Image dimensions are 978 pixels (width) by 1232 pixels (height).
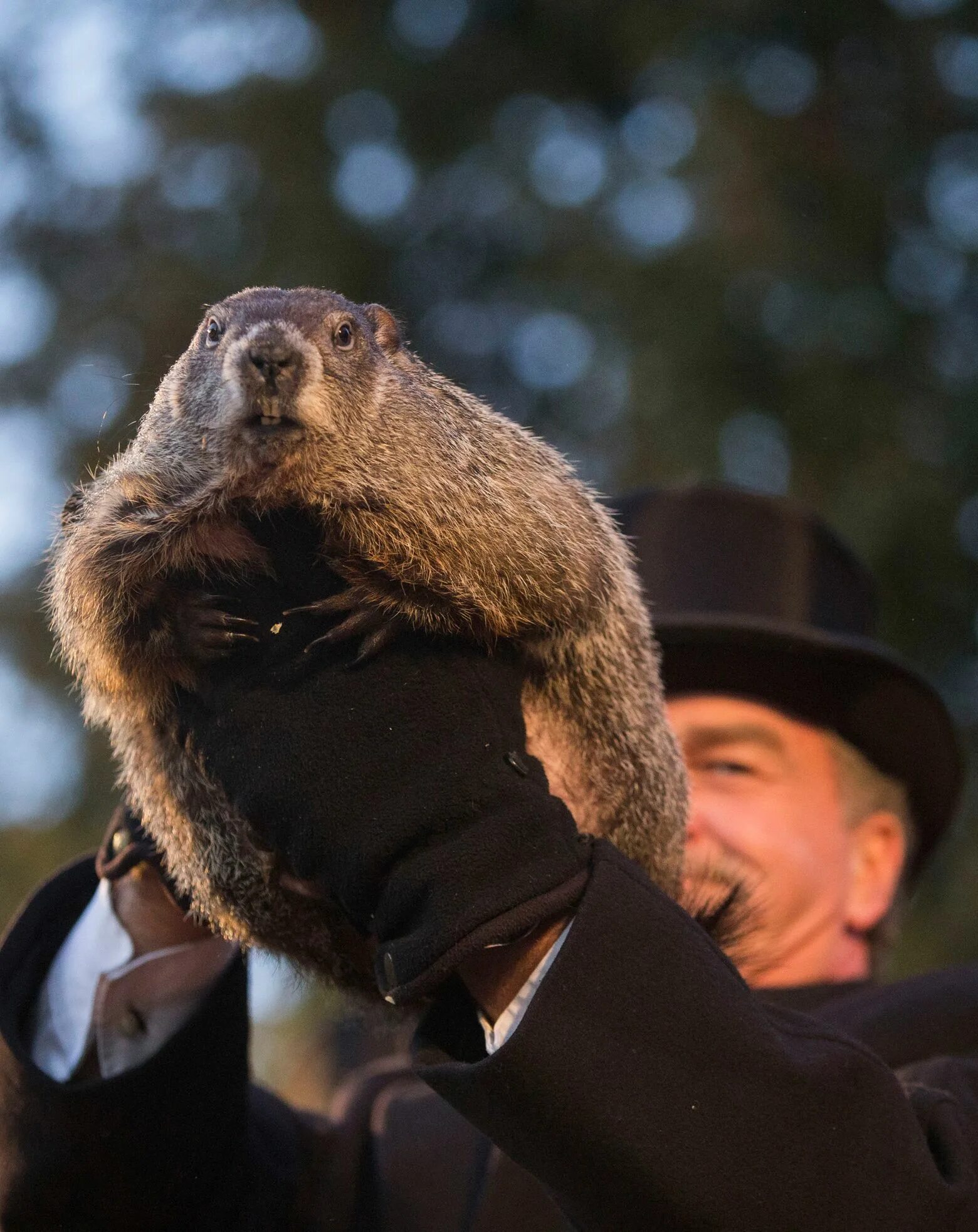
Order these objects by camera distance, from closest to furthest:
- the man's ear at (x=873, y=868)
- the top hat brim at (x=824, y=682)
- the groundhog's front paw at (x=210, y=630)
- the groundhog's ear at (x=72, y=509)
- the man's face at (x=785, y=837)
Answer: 1. the groundhog's front paw at (x=210, y=630)
2. the groundhog's ear at (x=72, y=509)
3. the man's face at (x=785, y=837)
4. the top hat brim at (x=824, y=682)
5. the man's ear at (x=873, y=868)

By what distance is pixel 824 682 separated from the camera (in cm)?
354

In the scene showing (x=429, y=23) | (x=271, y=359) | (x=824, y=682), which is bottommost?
(x=824, y=682)

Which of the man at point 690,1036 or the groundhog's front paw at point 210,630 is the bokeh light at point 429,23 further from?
the groundhog's front paw at point 210,630

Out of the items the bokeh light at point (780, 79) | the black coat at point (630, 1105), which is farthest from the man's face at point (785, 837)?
the bokeh light at point (780, 79)

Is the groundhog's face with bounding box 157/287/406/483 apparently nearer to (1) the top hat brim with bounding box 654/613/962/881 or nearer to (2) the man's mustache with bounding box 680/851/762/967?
(2) the man's mustache with bounding box 680/851/762/967

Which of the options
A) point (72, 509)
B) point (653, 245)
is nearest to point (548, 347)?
point (653, 245)

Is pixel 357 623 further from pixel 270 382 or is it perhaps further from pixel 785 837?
pixel 785 837

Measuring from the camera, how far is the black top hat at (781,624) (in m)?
3.40

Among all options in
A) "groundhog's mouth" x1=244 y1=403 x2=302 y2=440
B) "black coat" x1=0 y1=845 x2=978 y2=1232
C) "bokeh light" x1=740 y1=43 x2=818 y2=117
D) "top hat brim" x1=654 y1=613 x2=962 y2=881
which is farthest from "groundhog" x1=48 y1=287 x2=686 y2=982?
"bokeh light" x1=740 y1=43 x2=818 y2=117

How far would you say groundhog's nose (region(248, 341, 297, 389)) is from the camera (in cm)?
203

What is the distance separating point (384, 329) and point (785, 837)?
1622 millimetres

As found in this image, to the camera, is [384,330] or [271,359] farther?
[384,330]

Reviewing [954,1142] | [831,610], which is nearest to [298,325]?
[954,1142]

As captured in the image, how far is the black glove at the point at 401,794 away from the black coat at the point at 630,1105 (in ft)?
0.37
